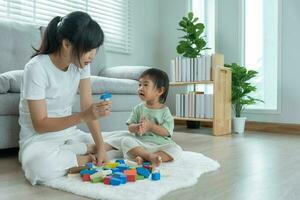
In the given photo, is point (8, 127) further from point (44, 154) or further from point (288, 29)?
point (288, 29)

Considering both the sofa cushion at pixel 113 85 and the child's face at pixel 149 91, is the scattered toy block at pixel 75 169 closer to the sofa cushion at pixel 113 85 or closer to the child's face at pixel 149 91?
the child's face at pixel 149 91

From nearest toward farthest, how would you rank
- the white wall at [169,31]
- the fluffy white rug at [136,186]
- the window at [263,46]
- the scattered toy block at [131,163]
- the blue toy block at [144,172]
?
the fluffy white rug at [136,186], the blue toy block at [144,172], the scattered toy block at [131,163], the window at [263,46], the white wall at [169,31]

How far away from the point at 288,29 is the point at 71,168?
2415mm

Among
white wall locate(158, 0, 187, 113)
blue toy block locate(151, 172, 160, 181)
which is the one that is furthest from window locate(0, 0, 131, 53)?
blue toy block locate(151, 172, 160, 181)

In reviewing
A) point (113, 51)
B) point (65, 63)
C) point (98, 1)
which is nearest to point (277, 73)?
point (113, 51)

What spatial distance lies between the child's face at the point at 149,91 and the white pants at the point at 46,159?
1.62 ft

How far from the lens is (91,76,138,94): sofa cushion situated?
1.98 m

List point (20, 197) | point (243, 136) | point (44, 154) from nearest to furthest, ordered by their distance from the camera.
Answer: point (20, 197) < point (44, 154) < point (243, 136)

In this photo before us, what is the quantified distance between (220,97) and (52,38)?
179cm

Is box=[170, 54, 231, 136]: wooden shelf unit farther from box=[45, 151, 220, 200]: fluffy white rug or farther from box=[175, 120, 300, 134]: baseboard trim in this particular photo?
box=[45, 151, 220, 200]: fluffy white rug

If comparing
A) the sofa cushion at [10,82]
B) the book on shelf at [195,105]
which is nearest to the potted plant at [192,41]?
the book on shelf at [195,105]

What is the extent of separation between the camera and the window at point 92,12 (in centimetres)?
254

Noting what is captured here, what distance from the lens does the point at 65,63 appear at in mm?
1298

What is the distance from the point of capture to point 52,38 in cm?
124
